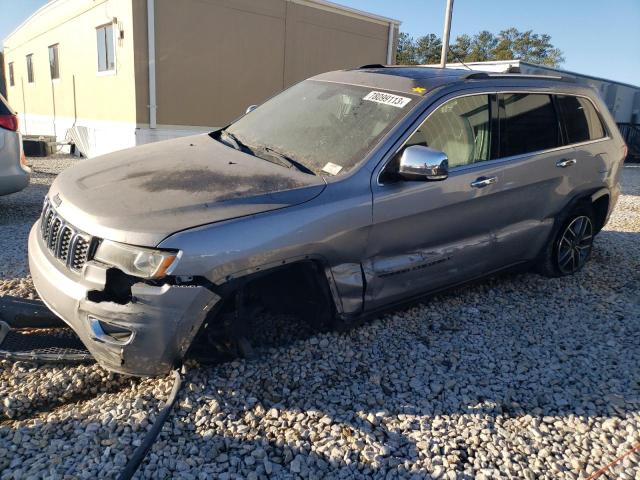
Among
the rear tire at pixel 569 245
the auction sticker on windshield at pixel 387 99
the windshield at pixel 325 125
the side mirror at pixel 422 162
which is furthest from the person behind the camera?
the rear tire at pixel 569 245

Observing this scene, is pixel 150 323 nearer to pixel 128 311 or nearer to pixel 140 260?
pixel 128 311

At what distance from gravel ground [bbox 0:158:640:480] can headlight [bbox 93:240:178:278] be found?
2.56 feet

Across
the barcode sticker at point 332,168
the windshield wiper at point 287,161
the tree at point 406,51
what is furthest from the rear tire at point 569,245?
the tree at point 406,51

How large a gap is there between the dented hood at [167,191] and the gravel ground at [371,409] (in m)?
0.96

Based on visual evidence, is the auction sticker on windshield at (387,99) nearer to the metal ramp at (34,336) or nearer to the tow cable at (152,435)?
the tow cable at (152,435)

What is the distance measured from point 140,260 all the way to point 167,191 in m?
0.51

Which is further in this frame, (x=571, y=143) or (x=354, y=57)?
(x=354, y=57)

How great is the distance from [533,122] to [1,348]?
4262 millimetres

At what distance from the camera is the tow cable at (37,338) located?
2.94m

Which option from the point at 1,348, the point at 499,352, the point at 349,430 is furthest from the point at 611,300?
the point at 1,348

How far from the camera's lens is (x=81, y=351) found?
3.05 metres

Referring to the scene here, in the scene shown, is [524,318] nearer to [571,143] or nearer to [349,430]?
[571,143]

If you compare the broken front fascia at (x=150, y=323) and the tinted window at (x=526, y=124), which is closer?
the broken front fascia at (x=150, y=323)

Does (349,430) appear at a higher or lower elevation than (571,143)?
lower
